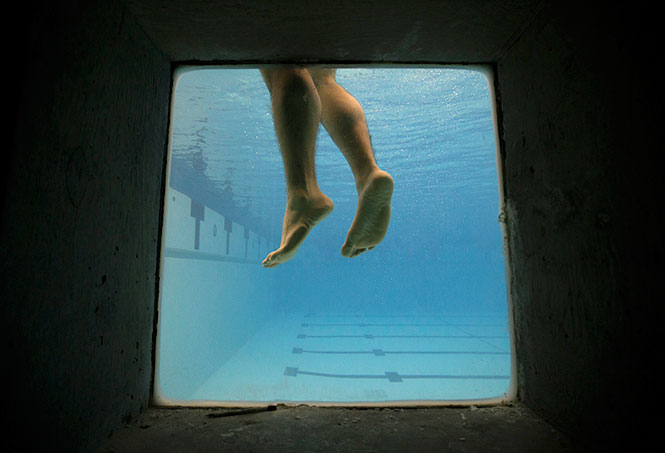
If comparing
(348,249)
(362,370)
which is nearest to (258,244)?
(362,370)

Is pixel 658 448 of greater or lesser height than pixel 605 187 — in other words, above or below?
below

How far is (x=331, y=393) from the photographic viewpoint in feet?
18.9

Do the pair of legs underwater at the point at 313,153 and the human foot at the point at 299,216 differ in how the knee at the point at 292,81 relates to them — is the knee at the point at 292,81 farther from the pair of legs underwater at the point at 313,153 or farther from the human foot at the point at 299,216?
the human foot at the point at 299,216

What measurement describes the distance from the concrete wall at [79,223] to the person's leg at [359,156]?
0.94 m

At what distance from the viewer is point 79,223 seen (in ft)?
2.40

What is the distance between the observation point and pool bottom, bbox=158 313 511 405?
6.01 metres

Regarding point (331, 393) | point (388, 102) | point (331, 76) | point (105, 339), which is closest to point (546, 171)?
point (105, 339)

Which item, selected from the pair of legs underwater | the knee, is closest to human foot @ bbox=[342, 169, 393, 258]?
the pair of legs underwater

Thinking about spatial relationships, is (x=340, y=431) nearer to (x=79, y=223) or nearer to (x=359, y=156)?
(x=79, y=223)

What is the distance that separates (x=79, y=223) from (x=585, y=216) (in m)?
1.02

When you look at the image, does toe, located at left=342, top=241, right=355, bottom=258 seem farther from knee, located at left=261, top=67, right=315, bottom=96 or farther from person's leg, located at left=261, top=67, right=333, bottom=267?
knee, located at left=261, top=67, right=315, bottom=96

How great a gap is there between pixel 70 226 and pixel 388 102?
29.9ft

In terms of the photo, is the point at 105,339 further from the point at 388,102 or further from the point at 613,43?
the point at 388,102

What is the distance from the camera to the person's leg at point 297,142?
4.89ft
